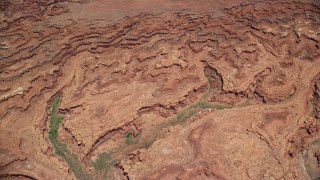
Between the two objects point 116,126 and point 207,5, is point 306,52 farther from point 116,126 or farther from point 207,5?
point 116,126

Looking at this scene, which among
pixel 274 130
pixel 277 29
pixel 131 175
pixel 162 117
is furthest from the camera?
pixel 277 29

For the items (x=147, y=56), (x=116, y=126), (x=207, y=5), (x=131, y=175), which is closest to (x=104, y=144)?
(x=116, y=126)

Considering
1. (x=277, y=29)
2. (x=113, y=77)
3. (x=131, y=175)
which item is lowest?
(x=131, y=175)

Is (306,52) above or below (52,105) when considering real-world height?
above

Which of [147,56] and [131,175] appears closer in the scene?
[131,175]

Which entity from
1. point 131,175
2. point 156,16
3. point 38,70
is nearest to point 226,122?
point 131,175

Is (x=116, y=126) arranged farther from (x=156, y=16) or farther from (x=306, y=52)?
(x=306, y=52)

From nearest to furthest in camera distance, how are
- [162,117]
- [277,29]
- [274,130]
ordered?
[274,130] < [162,117] < [277,29]
